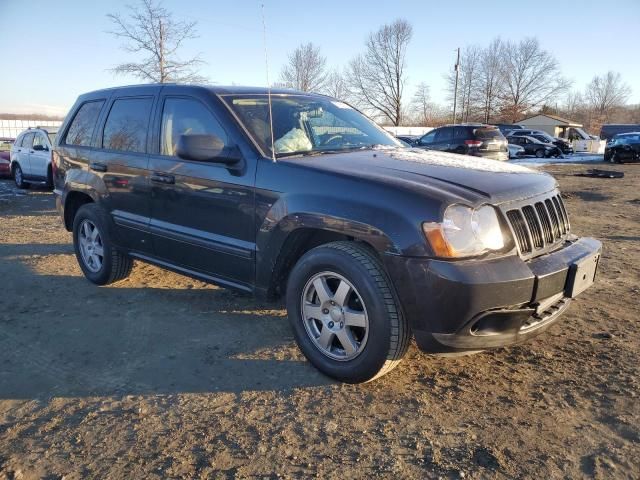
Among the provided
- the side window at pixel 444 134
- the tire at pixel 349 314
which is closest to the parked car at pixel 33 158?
the side window at pixel 444 134

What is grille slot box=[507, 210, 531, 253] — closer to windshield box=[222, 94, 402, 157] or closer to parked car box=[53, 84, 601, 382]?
parked car box=[53, 84, 601, 382]

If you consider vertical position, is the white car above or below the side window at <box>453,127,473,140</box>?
below

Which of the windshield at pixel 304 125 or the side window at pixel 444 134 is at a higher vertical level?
the windshield at pixel 304 125

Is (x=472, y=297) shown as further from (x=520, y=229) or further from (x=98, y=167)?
(x=98, y=167)

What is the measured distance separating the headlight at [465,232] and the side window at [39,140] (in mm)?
13191

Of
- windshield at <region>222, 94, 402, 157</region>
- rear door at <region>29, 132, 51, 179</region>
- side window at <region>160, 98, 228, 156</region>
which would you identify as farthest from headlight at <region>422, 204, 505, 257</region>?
rear door at <region>29, 132, 51, 179</region>

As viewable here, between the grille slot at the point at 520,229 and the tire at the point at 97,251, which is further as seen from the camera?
the tire at the point at 97,251

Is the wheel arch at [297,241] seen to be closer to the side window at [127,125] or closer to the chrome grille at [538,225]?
the chrome grille at [538,225]

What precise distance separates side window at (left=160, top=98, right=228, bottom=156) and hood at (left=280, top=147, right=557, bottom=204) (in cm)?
80

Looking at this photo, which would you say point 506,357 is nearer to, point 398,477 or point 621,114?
point 398,477

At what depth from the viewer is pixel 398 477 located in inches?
89.7

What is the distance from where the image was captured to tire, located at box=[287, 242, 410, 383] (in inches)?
112

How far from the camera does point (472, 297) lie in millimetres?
2625

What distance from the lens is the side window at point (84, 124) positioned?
5.06 meters
